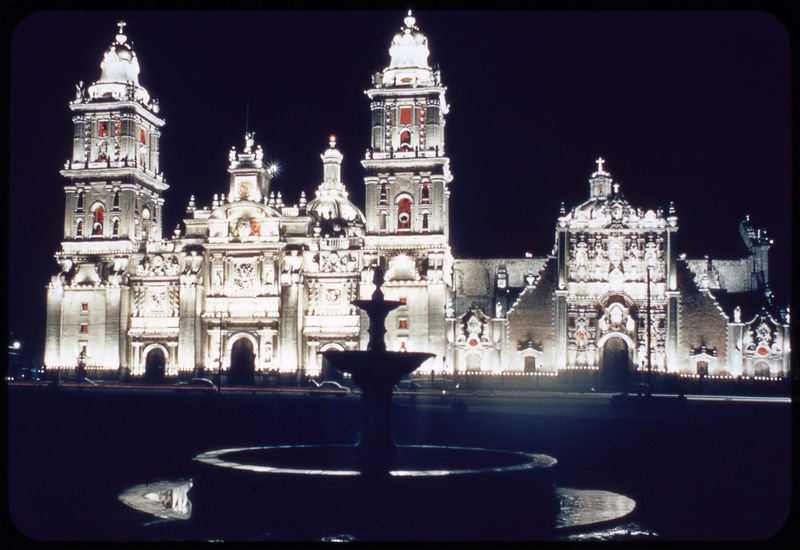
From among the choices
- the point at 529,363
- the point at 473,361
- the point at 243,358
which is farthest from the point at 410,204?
the point at 243,358

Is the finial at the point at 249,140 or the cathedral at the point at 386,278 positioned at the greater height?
the finial at the point at 249,140

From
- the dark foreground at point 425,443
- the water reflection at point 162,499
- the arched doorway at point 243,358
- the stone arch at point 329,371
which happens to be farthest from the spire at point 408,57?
the water reflection at point 162,499

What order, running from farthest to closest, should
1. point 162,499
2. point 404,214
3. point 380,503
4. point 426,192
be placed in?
1. point 404,214
2. point 426,192
3. point 162,499
4. point 380,503

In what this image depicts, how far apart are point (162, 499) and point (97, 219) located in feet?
170

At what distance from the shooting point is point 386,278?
195ft

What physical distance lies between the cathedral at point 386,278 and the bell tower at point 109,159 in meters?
0.10

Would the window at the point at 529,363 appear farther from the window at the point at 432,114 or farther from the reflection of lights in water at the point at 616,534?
the reflection of lights in water at the point at 616,534

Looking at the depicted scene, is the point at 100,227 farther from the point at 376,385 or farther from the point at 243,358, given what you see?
the point at 376,385

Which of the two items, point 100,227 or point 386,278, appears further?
point 100,227

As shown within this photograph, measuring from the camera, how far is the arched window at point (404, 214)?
59.9m

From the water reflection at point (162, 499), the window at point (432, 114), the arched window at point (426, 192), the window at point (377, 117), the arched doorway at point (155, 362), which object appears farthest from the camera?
the arched doorway at point (155, 362)

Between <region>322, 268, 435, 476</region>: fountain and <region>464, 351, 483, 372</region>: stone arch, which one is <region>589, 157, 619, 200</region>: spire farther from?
<region>322, 268, 435, 476</region>: fountain

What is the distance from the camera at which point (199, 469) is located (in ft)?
55.0

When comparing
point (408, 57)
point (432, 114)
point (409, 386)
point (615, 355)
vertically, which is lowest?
point (409, 386)
